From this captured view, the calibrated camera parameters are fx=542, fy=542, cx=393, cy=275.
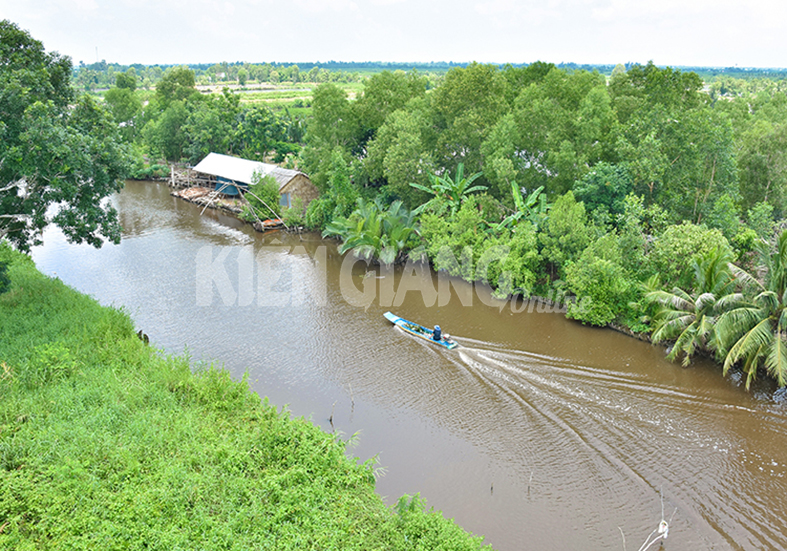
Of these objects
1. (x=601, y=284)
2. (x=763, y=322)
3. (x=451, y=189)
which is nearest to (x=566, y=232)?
Result: (x=601, y=284)

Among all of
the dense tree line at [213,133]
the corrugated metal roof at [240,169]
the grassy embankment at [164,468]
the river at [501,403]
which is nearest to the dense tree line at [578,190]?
the river at [501,403]

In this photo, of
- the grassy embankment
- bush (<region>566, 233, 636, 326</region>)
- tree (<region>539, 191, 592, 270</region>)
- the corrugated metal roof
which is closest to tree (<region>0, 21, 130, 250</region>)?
the grassy embankment

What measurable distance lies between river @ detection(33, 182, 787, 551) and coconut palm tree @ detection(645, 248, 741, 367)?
0.81m

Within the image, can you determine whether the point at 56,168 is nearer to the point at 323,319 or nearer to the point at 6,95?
the point at 6,95

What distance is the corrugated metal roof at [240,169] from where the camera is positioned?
35938 millimetres

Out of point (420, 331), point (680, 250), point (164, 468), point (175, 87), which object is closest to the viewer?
point (164, 468)

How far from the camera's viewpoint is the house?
3541cm

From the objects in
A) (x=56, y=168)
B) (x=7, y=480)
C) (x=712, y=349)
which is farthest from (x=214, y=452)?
(x=712, y=349)

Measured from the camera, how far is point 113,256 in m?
28.3

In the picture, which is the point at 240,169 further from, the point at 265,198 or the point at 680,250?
the point at 680,250

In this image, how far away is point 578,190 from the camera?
914 inches

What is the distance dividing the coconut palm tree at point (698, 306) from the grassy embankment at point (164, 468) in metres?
10.7

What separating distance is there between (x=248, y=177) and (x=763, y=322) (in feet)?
103

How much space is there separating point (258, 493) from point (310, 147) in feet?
87.9
